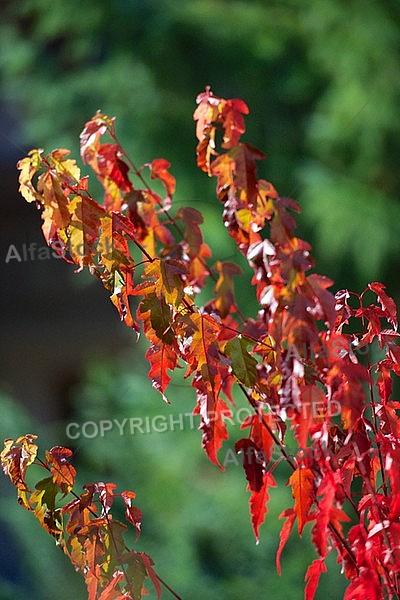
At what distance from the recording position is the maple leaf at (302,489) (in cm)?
77

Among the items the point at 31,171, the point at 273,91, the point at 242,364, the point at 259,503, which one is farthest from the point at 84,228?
the point at 273,91

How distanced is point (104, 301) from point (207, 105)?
2.41 meters

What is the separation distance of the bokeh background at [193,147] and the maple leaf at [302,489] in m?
1.54

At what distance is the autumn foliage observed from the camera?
68cm

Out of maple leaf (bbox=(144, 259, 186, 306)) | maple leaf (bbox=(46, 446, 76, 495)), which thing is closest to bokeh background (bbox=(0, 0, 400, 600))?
maple leaf (bbox=(46, 446, 76, 495))

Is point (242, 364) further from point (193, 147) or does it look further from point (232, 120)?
point (193, 147)

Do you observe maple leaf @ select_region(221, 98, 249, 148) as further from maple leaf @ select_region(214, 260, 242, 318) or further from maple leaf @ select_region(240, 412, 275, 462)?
maple leaf @ select_region(240, 412, 275, 462)

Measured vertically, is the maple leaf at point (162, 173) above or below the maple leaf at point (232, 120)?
below

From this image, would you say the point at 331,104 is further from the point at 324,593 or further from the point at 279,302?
the point at 279,302

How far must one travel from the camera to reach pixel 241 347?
771 mm

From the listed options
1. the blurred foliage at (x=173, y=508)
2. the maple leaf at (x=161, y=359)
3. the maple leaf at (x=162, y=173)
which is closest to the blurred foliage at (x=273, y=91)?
the blurred foliage at (x=173, y=508)

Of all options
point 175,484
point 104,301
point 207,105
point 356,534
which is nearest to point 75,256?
point 207,105

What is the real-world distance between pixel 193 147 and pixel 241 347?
1.78m

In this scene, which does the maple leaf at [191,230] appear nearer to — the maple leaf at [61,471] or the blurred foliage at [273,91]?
the maple leaf at [61,471]
